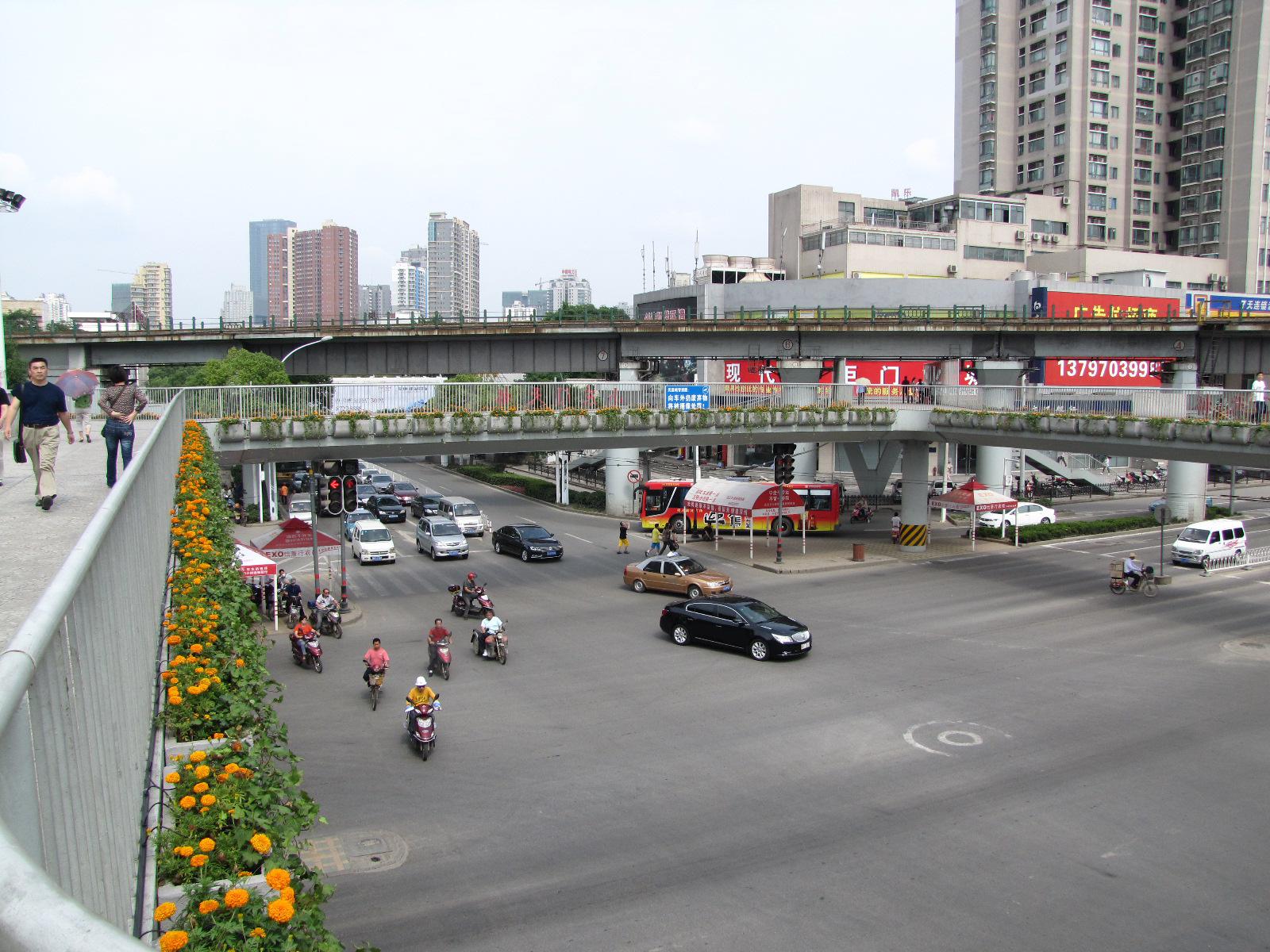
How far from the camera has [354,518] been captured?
43906 millimetres

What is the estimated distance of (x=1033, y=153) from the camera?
8556 centimetres

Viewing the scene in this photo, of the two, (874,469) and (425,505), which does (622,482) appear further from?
(874,469)

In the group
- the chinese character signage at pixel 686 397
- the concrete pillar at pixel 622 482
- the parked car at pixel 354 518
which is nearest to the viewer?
the chinese character signage at pixel 686 397

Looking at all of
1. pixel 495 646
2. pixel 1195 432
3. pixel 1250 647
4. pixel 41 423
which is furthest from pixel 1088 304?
pixel 41 423

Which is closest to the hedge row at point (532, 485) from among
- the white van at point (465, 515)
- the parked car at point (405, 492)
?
the parked car at point (405, 492)

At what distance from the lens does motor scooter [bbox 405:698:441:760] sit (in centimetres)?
1595

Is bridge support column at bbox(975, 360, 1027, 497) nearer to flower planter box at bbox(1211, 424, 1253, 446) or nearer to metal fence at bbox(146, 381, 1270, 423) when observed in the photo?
metal fence at bbox(146, 381, 1270, 423)

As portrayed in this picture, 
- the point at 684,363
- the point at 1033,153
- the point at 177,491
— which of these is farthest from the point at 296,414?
the point at 1033,153

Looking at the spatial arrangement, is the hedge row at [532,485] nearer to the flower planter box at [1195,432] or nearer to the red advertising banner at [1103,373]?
the red advertising banner at [1103,373]

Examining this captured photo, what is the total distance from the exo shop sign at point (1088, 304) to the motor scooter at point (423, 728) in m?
54.7

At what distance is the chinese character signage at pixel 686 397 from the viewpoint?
106ft

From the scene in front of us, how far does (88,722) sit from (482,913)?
A: 27.7 ft

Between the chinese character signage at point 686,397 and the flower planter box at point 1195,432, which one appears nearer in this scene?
the flower planter box at point 1195,432

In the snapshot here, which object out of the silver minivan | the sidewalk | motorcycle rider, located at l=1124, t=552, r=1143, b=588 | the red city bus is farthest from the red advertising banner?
the sidewalk
